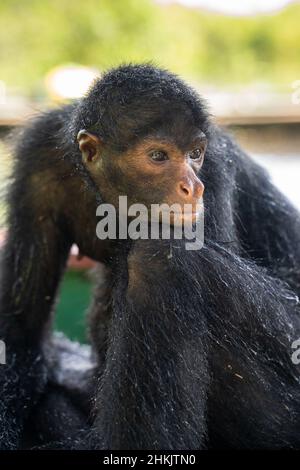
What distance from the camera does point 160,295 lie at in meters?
3.62

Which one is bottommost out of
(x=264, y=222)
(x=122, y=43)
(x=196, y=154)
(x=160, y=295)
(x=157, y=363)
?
(x=157, y=363)

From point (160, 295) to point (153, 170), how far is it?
86 cm

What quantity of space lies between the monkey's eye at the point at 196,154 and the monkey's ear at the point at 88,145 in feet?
1.76

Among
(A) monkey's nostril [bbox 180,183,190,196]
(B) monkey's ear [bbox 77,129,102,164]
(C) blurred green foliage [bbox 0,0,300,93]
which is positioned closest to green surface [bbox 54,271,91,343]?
(B) monkey's ear [bbox 77,129,102,164]

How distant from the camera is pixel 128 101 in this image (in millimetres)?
4215

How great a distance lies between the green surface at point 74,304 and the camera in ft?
24.7

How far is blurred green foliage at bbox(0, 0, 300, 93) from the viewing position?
3142 cm

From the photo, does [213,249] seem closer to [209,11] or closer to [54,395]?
[54,395]

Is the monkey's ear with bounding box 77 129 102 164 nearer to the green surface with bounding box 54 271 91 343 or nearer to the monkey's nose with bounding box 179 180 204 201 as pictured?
the monkey's nose with bounding box 179 180 204 201

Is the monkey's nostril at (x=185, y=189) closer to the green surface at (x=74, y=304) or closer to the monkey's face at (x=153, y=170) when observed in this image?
the monkey's face at (x=153, y=170)

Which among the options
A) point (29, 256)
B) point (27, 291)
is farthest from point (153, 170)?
point (27, 291)

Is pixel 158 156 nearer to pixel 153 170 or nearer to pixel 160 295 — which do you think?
pixel 153 170

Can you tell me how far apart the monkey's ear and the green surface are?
306 centimetres

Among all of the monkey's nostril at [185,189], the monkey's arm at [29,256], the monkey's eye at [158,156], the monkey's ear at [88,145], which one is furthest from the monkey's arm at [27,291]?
the monkey's nostril at [185,189]
